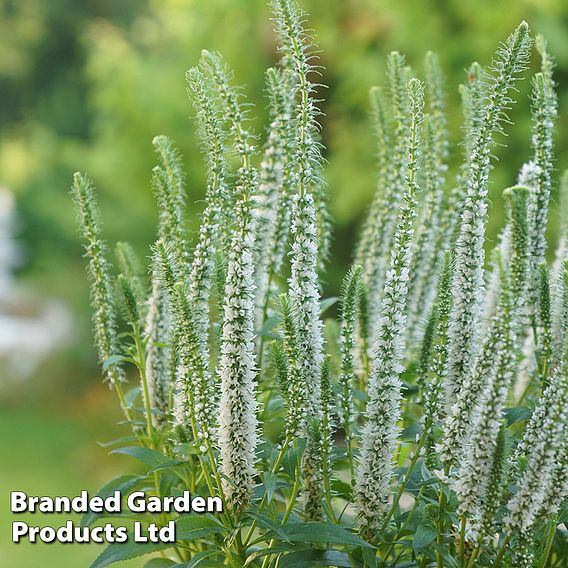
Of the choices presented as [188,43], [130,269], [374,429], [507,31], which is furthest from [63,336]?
[374,429]

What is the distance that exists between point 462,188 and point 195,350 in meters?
0.62

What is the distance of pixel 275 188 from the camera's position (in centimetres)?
175

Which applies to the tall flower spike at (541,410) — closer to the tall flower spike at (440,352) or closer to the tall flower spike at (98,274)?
the tall flower spike at (440,352)

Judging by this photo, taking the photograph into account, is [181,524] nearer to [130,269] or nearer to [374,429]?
[374,429]

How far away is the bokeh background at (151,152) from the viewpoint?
6.45 metres

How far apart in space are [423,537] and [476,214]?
0.47 meters

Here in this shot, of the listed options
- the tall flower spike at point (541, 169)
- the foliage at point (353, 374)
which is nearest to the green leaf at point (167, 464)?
the foliage at point (353, 374)

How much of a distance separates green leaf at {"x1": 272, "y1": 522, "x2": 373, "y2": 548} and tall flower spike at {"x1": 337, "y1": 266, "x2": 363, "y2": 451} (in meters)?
0.13

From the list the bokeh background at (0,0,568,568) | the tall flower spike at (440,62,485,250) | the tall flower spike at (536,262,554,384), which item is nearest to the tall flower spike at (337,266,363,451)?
the tall flower spike at (440,62,485,250)

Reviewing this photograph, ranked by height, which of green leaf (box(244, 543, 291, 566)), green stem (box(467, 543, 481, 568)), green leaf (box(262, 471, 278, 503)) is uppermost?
green leaf (box(262, 471, 278, 503))

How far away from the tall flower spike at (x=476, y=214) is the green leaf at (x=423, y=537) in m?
0.25

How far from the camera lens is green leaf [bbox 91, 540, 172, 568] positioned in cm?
138

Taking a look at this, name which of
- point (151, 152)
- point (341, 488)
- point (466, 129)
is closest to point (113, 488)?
point (341, 488)

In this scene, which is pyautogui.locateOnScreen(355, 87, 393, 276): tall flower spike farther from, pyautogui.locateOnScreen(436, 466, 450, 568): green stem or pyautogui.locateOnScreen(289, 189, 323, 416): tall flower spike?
pyautogui.locateOnScreen(436, 466, 450, 568): green stem
